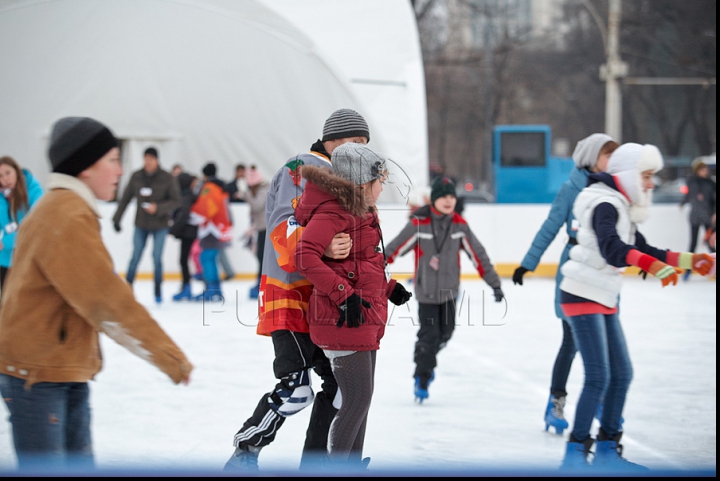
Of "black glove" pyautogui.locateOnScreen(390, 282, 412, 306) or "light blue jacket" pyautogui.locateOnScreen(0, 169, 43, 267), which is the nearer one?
"black glove" pyautogui.locateOnScreen(390, 282, 412, 306)

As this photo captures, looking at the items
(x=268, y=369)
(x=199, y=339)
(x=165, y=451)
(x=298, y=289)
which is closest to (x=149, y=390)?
(x=268, y=369)

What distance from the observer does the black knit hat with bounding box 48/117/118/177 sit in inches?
85.4

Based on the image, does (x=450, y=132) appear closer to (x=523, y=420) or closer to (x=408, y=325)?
(x=408, y=325)

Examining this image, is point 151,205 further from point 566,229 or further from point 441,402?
point 566,229

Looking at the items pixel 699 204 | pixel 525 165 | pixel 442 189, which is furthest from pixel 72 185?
pixel 525 165

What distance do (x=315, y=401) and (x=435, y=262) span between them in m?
1.98

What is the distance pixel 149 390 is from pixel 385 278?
2595 millimetres

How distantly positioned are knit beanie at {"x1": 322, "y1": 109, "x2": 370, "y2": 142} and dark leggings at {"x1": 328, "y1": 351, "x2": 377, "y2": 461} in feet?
2.47

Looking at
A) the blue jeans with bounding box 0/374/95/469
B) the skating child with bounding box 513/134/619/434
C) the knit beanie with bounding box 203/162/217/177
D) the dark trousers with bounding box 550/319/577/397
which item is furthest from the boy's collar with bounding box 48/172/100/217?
the knit beanie with bounding box 203/162/217/177

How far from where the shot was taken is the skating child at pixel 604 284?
3.29 meters

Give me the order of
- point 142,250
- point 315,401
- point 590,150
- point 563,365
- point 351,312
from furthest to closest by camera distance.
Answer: point 142,250
point 563,365
point 590,150
point 315,401
point 351,312

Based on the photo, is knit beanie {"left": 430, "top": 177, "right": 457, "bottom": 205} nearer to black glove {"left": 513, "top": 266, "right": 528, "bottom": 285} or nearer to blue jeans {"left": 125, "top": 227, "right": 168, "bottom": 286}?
black glove {"left": 513, "top": 266, "right": 528, "bottom": 285}

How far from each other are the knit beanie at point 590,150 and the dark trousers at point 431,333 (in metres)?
1.32

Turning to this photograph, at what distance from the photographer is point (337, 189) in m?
2.71
